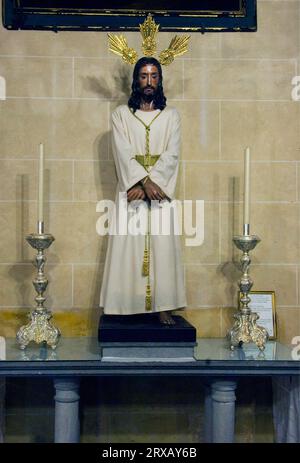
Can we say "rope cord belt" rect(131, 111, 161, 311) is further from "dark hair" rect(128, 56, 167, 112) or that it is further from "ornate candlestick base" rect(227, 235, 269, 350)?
"ornate candlestick base" rect(227, 235, 269, 350)

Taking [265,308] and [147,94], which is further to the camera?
[265,308]

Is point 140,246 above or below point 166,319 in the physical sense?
above

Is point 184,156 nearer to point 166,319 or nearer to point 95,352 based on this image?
point 166,319

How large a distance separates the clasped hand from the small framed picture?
0.75 metres

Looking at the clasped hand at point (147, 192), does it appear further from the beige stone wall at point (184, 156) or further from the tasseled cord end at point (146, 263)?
the beige stone wall at point (184, 156)

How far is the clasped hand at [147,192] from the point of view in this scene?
2.40m

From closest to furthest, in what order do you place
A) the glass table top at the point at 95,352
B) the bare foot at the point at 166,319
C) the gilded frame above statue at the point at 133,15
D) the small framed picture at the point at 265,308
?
the glass table top at the point at 95,352
the bare foot at the point at 166,319
the small framed picture at the point at 265,308
the gilded frame above statue at the point at 133,15

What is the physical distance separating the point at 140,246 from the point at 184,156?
64cm

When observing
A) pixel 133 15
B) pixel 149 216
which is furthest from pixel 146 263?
pixel 133 15

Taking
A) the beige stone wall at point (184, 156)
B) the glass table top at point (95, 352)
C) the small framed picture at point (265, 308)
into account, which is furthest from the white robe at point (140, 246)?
the small framed picture at point (265, 308)

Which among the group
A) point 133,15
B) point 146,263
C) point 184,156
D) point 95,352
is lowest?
point 95,352

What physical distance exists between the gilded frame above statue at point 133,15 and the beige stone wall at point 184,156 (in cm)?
5

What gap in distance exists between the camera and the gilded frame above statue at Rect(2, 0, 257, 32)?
9.37ft

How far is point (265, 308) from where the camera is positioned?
277 cm
